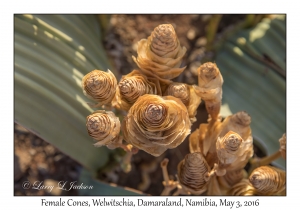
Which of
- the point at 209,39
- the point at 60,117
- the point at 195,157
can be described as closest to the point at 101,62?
the point at 60,117

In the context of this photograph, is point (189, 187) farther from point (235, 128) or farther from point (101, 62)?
point (101, 62)
